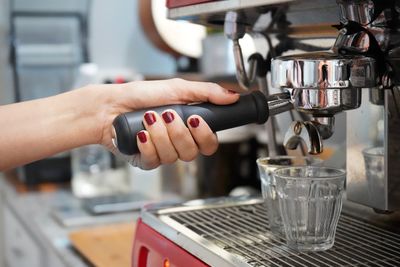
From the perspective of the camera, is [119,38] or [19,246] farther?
[119,38]

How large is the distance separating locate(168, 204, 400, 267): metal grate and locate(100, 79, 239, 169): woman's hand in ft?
A: 0.29

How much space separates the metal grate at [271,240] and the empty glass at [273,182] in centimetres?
1

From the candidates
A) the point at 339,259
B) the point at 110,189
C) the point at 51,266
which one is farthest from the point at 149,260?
the point at 110,189

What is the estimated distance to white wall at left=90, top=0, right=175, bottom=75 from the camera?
189 cm

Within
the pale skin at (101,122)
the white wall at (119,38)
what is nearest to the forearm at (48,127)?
the pale skin at (101,122)

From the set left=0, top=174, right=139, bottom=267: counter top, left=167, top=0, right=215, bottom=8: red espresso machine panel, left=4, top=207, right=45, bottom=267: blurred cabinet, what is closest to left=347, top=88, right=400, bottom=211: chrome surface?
left=167, top=0, right=215, bottom=8: red espresso machine panel

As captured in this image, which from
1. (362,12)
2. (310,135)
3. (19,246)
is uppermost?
→ (362,12)

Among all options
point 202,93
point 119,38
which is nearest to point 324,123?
point 202,93

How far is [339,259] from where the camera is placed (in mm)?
520

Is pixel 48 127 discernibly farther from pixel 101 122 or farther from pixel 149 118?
pixel 149 118

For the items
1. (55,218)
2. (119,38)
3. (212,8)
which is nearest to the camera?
(212,8)

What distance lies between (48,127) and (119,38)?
129cm

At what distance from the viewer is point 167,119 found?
53cm

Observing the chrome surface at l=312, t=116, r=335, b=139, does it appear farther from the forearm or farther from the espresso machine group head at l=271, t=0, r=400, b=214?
the forearm
